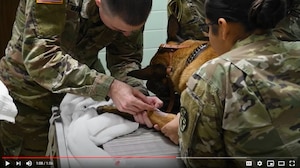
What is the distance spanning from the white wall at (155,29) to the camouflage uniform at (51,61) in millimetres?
656

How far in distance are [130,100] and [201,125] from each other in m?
0.32

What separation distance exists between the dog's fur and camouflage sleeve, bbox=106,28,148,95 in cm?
16

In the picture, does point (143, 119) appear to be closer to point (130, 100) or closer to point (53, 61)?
point (130, 100)

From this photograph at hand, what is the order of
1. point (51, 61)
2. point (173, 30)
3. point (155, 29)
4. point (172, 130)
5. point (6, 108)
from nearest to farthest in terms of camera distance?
1. point (6, 108)
2. point (172, 130)
3. point (51, 61)
4. point (173, 30)
5. point (155, 29)

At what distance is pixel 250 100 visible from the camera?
100cm

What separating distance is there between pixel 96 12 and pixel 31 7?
8.8 inches

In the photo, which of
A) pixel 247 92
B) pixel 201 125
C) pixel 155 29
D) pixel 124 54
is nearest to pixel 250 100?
pixel 247 92

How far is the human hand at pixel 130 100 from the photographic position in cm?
131

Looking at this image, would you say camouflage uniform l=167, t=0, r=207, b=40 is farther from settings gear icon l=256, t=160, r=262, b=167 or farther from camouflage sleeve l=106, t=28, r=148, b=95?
settings gear icon l=256, t=160, r=262, b=167

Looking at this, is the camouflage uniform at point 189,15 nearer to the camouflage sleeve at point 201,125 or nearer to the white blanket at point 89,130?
the white blanket at point 89,130

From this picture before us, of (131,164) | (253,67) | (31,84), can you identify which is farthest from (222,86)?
(31,84)

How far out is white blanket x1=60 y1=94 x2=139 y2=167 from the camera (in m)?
1.13
